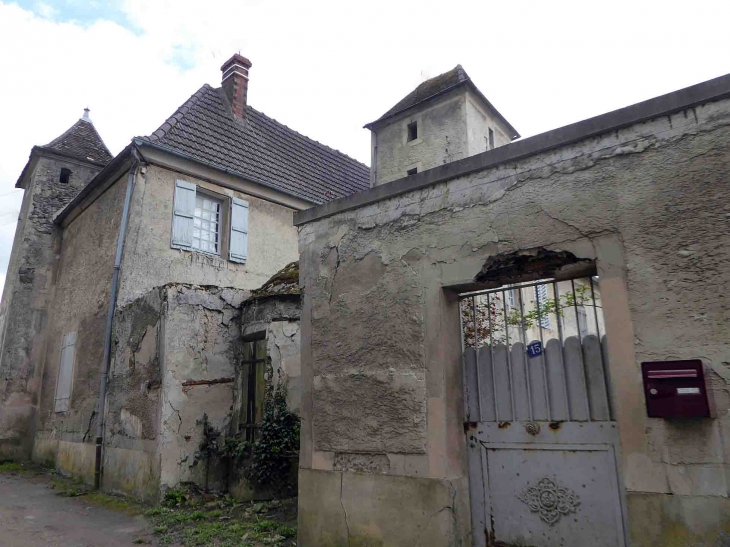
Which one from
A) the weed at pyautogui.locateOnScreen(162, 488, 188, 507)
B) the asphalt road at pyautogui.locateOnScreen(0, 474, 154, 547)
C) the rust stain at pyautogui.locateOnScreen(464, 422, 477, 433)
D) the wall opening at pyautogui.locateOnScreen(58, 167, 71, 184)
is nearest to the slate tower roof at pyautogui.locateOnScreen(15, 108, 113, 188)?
the wall opening at pyautogui.locateOnScreen(58, 167, 71, 184)

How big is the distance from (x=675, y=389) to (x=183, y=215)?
8777mm

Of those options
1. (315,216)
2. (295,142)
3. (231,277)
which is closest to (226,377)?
(231,277)

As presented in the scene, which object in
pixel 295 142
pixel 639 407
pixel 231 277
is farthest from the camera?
pixel 295 142

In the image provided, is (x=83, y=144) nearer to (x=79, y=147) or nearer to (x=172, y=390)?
(x=79, y=147)

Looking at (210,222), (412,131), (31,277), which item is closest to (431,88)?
(412,131)

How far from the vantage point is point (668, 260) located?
3.06 meters

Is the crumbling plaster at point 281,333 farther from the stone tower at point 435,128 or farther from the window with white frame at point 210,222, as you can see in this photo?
the stone tower at point 435,128

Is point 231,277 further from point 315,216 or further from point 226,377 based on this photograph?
point 315,216

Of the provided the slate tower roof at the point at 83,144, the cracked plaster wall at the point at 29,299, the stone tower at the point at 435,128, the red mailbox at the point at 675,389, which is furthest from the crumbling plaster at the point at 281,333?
the slate tower roof at the point at 83,144

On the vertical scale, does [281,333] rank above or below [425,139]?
below

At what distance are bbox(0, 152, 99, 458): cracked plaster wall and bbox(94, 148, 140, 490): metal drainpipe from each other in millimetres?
4212

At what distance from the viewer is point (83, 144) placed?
13.9 metres

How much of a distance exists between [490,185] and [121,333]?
7.02 metres

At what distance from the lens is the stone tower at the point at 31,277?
11.3 meters
